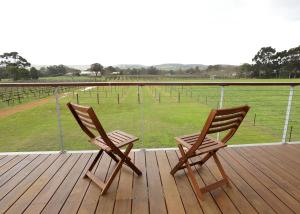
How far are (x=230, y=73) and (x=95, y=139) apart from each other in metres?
42.1

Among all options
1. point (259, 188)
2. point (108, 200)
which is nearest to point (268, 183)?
point (259, 188)

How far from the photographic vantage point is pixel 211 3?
18.5 feet

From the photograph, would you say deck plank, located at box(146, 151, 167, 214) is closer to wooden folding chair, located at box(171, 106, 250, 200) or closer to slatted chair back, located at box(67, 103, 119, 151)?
wooden folding chair, located at box(171, 106, 250, 200)

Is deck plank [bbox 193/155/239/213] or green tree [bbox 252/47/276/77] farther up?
green tree [bbox 252/47/276/77]

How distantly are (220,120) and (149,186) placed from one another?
0.95 m

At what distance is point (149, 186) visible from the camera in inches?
76.3

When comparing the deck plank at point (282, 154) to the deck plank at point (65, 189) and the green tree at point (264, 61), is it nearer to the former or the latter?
the deck plank at point (65, 189)

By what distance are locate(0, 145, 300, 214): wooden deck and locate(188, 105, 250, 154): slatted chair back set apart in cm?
48

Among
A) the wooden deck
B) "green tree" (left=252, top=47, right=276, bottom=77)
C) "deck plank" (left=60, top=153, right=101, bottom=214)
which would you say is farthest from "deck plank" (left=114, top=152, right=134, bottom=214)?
"green tree" (left=252, top=47, right=276, bottom=77)

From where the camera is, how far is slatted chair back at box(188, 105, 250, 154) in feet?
5.15

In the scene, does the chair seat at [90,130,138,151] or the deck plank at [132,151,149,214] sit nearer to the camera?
the deck plank at [132,151,149,214]

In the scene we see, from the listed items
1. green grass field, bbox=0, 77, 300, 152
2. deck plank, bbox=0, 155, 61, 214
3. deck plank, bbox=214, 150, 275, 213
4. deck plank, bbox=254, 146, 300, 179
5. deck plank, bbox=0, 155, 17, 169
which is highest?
deck plank, bbox=254, 146, 300, 179

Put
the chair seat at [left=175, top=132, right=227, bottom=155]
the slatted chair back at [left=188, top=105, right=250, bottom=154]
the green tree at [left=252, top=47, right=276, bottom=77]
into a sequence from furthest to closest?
the green tree at [left=252, top=47, right=276, bottom=77]
the chair seat at [left=175, top=132, right=227, bottom=155]
the slatted chair back at [left=188, top=105, right=250, bottom=154]

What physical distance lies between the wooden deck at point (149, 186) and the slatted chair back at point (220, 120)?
484 millimetres
